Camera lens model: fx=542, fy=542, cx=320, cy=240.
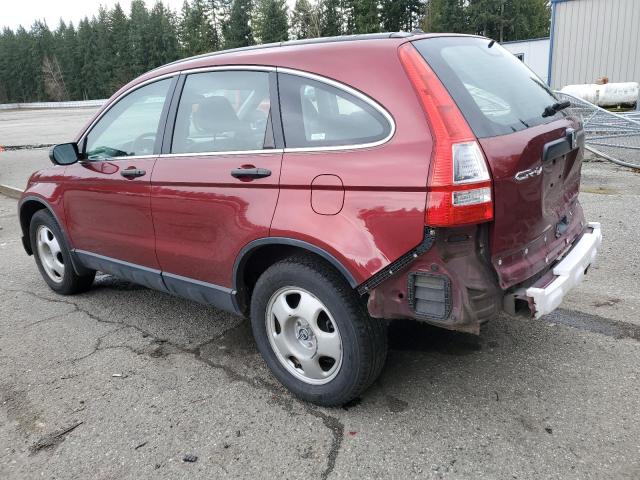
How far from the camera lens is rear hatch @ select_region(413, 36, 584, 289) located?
7.94 ft

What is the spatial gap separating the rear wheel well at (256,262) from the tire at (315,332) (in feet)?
0.17

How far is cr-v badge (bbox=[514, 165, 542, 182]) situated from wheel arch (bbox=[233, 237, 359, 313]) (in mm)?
872

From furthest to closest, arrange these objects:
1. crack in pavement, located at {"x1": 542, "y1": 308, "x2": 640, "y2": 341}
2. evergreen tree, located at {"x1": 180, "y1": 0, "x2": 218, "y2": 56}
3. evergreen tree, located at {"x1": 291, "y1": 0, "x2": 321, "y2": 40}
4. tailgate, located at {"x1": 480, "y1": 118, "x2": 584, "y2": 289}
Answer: evergreen tree, located at {"x1": 180, "y1": 0, "x2": 218, "y2": 56} < evergreen tree, located at {"x1": 291, "y1": 0, "x2": 321, "y2": 40} < crack in pavement, located at {"x1": 542, "y1": 308, "x2": 640, "y2": 341} < tailgate, located at {"x1": 480, "y1": 118, "x2": 584, "y2": 289}

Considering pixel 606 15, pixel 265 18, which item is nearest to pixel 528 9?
pixel 265 18

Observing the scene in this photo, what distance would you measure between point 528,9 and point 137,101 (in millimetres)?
74935

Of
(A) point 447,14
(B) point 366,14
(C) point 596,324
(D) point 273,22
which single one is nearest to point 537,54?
(C) point 596,324

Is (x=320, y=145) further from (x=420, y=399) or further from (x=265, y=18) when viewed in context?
(x=265, y=18)

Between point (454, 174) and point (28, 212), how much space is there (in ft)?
13.8

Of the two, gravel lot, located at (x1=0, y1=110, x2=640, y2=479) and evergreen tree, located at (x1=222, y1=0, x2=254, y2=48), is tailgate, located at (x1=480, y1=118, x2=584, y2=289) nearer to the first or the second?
gravel lot, located at (x1=0, y1=110, x2=640, y2=479)

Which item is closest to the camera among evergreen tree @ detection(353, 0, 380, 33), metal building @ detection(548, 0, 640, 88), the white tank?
the white tank

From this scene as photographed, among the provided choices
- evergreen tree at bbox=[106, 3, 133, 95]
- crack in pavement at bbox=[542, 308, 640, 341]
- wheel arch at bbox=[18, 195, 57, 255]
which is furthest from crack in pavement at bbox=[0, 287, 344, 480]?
evergreen tree at bbox=[106, 3, 133, 95]

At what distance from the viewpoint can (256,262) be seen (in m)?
3.16

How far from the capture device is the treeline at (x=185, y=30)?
6300 centimetres

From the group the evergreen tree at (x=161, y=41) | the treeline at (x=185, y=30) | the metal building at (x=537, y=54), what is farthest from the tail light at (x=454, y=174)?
the evergreen tree at (x=161, y=41)
